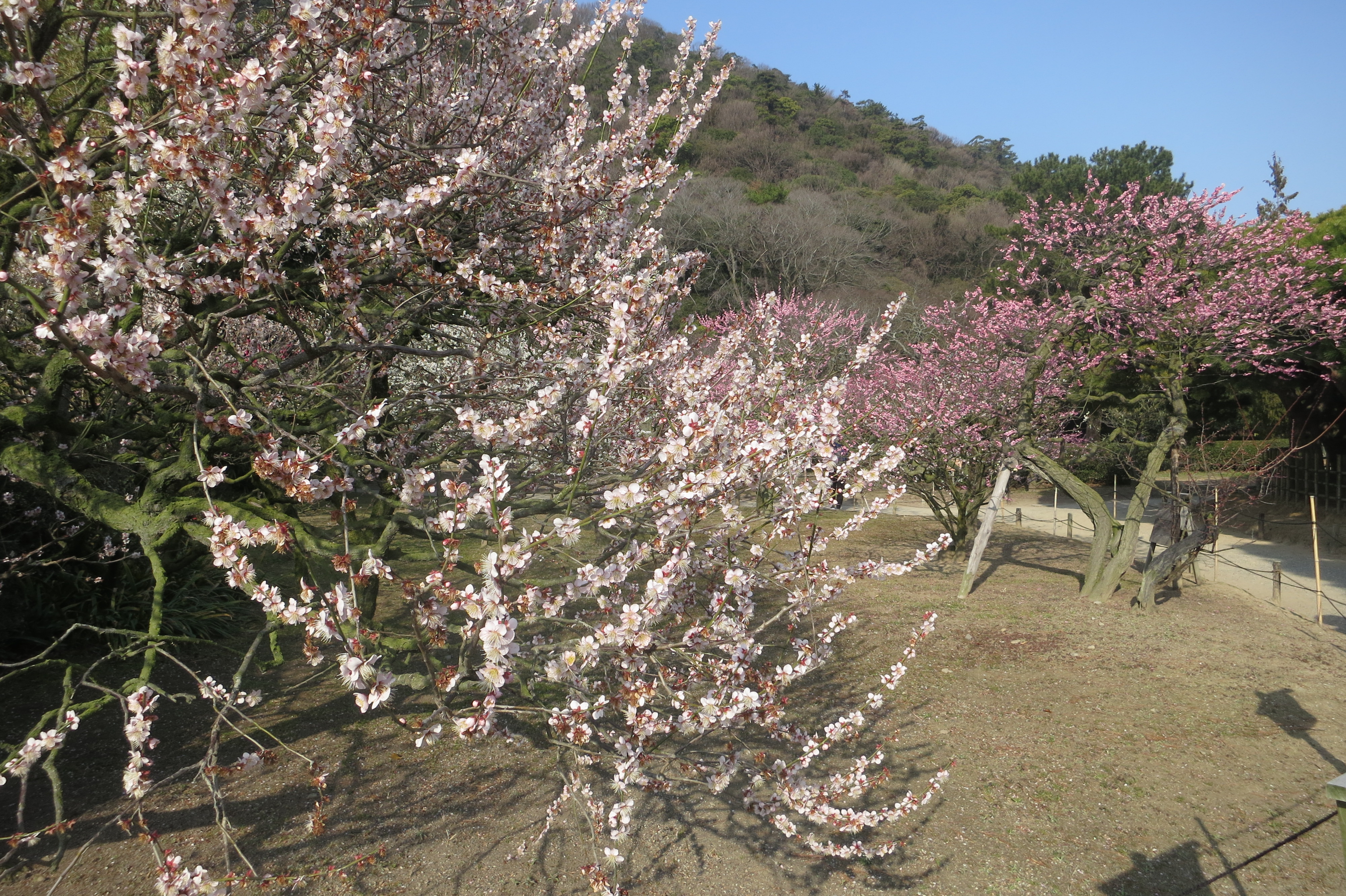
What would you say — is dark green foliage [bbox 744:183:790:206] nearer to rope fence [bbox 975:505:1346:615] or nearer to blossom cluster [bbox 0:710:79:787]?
rope fence [bbox 975:505:1346:615]

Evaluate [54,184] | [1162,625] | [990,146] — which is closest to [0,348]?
[54,184]

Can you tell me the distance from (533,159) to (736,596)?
322cm

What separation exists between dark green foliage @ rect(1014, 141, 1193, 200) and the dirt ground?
26.2m

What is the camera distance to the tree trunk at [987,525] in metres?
8.72

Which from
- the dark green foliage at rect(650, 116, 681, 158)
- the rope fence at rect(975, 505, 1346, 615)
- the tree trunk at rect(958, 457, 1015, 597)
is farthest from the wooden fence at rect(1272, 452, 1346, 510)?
the dark green foliage at rect(650, 116, 681, 158)

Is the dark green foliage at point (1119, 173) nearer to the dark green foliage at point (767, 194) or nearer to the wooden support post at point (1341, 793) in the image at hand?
the dark green foliage at point (767, 194)

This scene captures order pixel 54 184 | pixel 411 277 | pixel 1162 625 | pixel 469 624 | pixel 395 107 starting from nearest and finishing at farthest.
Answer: pixel 54 184
pixel 469 624
pixel 411 277
pixel 395 107
pixel 1162 625

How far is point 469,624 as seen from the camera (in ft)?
8.14

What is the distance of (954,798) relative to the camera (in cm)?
460

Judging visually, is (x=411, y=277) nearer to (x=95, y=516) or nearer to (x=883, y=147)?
(x=95, y=516)

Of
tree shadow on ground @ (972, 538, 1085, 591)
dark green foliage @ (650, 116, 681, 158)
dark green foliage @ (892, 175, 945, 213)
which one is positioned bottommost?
tree shadow on ground @ (972, 538, 1085, 591)

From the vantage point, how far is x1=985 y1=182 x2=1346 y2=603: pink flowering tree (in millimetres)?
8836

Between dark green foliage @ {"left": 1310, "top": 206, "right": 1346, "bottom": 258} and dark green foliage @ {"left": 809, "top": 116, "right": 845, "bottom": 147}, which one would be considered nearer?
dark green foliage @ {"left": 1310, "top": 206, "right": 1346, "bottom": 258}

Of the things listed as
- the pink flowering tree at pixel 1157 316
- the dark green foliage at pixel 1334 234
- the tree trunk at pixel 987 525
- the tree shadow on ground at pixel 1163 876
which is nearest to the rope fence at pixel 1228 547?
the pink flowering tree at pixel 1157 316
